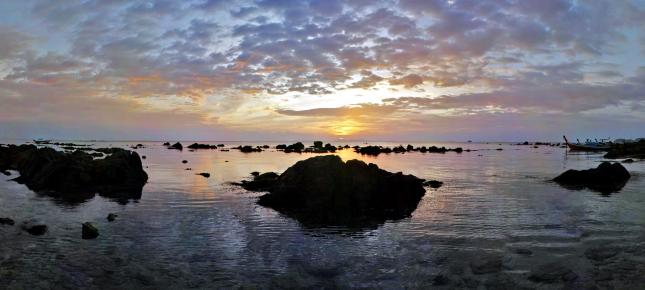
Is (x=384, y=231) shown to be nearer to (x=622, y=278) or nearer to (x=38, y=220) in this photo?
(x=622, y=278)

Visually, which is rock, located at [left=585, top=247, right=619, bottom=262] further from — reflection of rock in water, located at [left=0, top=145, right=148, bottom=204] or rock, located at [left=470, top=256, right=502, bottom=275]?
reflection of rock in water, located at [left=0, top=145, right=148, bottom=204]

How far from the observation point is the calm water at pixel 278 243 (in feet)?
47.1

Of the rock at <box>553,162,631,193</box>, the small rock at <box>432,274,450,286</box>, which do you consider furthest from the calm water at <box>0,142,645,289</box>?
the rock at <box>553,162,631,193</box>

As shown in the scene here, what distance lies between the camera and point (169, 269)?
15180 millimetres

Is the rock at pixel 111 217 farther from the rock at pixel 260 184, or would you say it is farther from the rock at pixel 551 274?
the rock at pixel 551 274

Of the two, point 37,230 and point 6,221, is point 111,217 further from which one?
point 6,221

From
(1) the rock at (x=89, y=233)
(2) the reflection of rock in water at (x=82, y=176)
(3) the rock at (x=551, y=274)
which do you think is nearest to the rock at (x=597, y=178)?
(3) the rock at (x=551, y=274)

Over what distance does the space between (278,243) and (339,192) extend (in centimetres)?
1218

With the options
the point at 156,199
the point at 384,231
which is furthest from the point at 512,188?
the point at 156,199

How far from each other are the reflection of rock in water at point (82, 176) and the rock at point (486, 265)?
25.9m

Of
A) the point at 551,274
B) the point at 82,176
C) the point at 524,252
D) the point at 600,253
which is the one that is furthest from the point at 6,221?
the point at 600,253

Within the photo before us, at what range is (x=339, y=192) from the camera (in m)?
30.9

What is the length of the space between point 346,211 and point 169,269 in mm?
14890

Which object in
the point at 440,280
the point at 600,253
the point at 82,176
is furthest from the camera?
the point at 82,176
